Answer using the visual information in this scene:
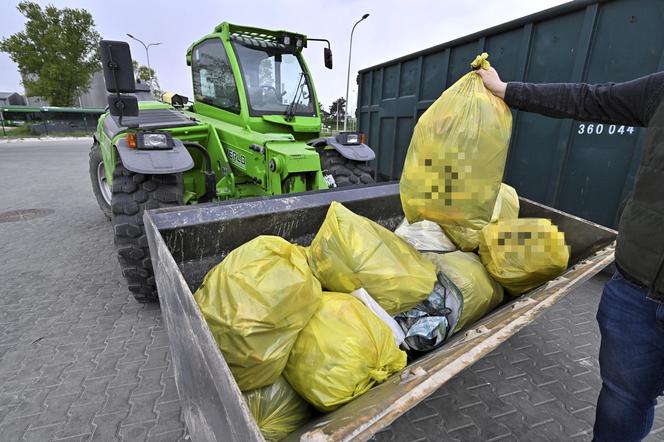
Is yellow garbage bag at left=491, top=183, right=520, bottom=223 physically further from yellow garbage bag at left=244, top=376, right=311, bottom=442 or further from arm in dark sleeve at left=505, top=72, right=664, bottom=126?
yellow garbage bag at left=244, top=376, right=311, bottom=442

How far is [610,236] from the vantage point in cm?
197

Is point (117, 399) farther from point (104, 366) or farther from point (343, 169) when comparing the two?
point (343, 169)

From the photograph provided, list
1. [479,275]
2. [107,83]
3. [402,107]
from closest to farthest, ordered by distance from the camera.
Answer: [479,275]
[107,83]
[402,107]

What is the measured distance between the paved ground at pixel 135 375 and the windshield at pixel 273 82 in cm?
221

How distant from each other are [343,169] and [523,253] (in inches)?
93.8

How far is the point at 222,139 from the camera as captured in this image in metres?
3.68

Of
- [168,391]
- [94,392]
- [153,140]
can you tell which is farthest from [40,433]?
[153,140]

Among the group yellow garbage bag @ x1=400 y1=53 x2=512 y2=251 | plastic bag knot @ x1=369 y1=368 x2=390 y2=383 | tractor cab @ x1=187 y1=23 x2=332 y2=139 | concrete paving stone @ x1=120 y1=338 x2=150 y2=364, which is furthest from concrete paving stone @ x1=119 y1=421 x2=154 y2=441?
tractor cab @ x1=187 y1=23 x2=332 y2=139

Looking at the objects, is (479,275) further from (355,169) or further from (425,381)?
(355,169)

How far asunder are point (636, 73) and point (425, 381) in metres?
3.36

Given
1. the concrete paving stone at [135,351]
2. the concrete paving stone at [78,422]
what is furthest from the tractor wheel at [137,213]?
the concrete paving stone at [78,422]

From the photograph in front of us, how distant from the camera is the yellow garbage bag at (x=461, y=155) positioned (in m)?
1.51

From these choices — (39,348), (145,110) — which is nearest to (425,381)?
(39,348)

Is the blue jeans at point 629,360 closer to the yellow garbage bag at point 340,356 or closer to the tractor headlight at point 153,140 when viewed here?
the yellow garbage bag at point 340,356
